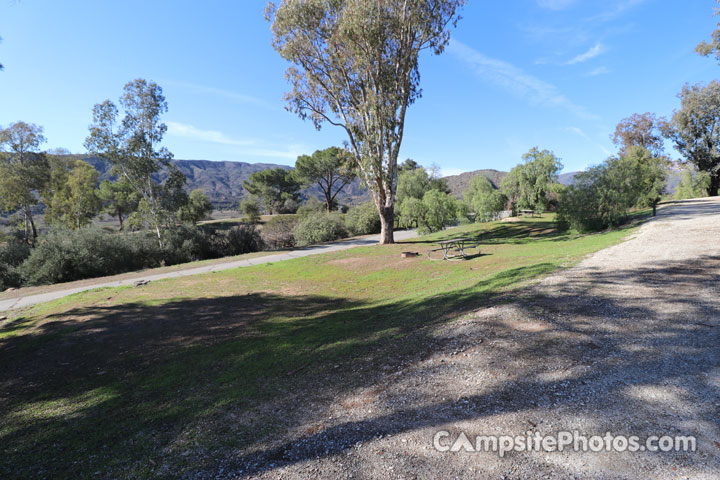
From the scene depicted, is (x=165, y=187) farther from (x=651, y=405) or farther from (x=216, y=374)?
(x=651, y=405)

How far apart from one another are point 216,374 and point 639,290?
7.14 metres

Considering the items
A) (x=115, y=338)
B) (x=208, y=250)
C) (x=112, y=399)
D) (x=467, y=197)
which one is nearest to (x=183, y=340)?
(x=115, y=338)

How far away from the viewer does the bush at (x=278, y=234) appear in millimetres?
28406

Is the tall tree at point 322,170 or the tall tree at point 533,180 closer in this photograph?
the tall tree at point 533,180

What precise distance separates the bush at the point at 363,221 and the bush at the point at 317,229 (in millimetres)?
1908

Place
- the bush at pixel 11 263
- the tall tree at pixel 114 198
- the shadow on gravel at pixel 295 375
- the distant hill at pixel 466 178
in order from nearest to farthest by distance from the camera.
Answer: the shadow on gravel at pixel 295 375 → the bush at pixel 11 263 → the tall tree at pixel 114 198 → the distant hill at pixel 466 178

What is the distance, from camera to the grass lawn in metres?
3.00

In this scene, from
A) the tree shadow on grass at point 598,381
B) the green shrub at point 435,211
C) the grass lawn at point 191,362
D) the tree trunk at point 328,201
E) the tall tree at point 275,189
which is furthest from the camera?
the tall tree at point 275,189

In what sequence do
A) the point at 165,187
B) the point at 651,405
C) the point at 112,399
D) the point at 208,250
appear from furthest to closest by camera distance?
1. the point at 165,187
2. the point at 208,250
3. the point at 112,399
4. the point at 651,405

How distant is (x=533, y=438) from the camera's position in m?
2.38

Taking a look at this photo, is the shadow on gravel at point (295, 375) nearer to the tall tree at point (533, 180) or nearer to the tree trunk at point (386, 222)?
the tree trunk at point (386, 222)

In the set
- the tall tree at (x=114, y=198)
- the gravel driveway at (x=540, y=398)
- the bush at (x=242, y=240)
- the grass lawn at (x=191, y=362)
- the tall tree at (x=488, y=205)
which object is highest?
the tall tree at (x=114, y=198)

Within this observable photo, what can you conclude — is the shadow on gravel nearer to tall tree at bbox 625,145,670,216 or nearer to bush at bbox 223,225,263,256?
bush at bbox 223,225,263,256

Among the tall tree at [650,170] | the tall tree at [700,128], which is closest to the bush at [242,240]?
the tall tree at [650,170]
